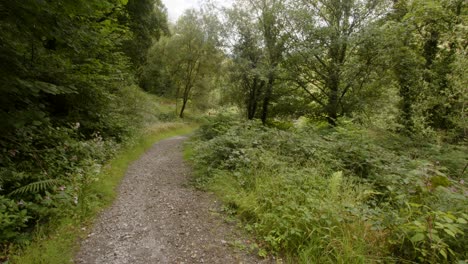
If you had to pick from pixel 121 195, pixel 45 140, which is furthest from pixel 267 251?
pixel 45 140

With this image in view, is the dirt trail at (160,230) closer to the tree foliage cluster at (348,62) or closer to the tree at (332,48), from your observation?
the tree foliage cluster at (348,62)

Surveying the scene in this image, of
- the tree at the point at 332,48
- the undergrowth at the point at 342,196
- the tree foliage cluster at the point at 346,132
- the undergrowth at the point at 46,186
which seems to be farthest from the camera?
the tree at the point at 332,48

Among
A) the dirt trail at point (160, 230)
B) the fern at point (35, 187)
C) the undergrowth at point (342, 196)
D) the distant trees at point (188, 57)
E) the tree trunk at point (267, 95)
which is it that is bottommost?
the dirt trail at point (160, 230)

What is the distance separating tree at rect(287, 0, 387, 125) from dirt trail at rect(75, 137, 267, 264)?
857 cm

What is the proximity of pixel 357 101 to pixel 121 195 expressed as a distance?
11.6 m

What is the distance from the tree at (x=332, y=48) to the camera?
1087 centimetres

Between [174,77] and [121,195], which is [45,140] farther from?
[174,77]

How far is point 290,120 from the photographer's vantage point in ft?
49.3

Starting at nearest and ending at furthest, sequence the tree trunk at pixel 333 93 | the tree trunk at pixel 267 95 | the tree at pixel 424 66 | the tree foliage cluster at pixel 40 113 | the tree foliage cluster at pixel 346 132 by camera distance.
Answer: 1. the tree foliage cluster at pixel 346 132
2. the tree foliage cluster at pixel 40 113
3. the tree at pixel 424 66
4. the tree trunk at pixel 333 93
5. the tree trunk at pixel 267 95

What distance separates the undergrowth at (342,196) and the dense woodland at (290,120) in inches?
1.1

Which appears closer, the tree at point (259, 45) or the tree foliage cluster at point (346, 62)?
the tree foliage cluster at point (346, 62)

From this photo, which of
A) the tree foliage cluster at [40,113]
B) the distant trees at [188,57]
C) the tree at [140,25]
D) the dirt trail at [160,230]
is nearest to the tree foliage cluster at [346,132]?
the dirt trail at [160,230]

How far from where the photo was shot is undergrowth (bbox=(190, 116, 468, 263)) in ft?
8.77

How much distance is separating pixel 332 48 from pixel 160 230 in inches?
487
